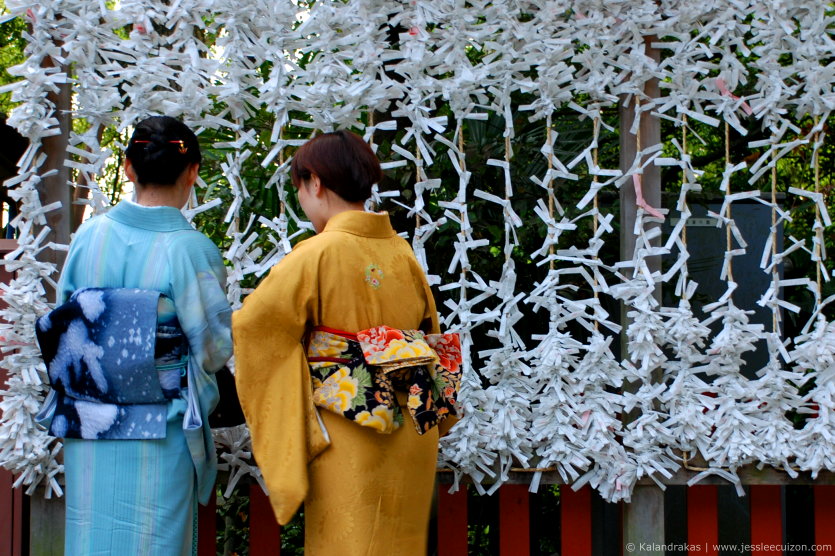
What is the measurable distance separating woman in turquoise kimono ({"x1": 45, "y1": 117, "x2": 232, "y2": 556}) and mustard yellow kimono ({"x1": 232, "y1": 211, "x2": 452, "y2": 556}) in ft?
0.44

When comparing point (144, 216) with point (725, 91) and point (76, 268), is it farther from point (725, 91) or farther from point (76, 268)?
point (725, 91)

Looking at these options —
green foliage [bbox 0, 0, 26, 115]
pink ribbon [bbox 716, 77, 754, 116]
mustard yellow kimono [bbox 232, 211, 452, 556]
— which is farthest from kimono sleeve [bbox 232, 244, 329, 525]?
green foliage [bbox 0, 0, 26, 115]

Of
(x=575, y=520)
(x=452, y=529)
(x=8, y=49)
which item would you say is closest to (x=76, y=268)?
(x=452, y=529)

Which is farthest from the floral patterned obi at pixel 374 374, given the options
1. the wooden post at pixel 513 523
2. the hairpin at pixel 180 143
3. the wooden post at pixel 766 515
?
the wooden post at pixel 766 515

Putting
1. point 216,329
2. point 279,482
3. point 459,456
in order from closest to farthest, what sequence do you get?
point 279,482
point 216,329
point 459,456

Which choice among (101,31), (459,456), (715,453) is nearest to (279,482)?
(459,456)

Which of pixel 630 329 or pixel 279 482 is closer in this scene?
pixel 279 482

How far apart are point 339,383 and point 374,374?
87 mm

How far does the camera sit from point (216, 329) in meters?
1.97

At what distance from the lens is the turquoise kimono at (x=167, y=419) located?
1.89 meters

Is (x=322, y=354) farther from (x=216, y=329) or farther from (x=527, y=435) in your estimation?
(x=527, y=435)

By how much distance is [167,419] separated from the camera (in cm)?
191

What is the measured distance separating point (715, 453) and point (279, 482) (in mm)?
1345

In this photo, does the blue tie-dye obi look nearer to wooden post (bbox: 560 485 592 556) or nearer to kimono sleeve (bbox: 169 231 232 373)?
kimono sleeve (bbox: 169 231 232 373)
